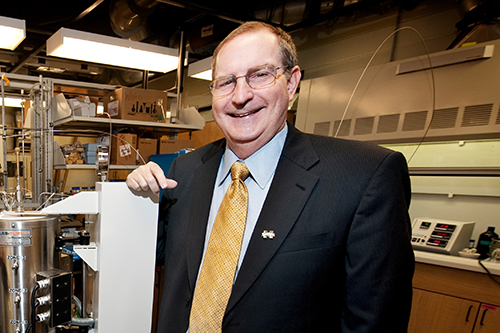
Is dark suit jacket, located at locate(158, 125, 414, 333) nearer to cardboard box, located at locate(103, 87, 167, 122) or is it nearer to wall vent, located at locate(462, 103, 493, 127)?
wall vent, located at locate(462, 103, 493, 127)

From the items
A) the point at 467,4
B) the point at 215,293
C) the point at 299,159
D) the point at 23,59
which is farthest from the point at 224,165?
the point at 23,59

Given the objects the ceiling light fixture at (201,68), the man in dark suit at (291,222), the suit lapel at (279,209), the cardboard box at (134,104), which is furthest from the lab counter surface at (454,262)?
the cardboard box at (134,104)

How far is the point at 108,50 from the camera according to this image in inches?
90.7

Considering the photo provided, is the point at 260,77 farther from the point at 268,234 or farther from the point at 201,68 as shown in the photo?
the point at 201,68

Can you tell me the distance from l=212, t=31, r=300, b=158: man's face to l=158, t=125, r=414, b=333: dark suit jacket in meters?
0.18

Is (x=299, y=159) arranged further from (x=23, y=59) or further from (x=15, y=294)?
(x=23, y=59)

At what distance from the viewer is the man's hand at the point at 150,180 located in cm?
91

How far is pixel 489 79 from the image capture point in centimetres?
187

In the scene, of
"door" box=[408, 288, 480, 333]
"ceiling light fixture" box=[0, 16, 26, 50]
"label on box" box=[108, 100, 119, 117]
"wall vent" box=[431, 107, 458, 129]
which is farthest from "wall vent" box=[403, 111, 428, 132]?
"ceiling light fixture" box=[0, 16, 26, 50]

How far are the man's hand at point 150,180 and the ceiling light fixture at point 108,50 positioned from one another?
1.60 meters

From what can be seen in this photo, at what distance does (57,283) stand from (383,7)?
128 inches

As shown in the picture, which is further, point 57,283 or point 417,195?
point 417,195

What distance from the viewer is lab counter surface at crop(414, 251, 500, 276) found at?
1734 millimetres

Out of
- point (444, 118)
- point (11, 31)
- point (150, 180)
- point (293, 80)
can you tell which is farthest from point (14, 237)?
point (444, 118)
